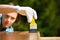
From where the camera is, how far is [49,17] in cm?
313

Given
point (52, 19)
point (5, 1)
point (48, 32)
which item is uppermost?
point (5, 1)

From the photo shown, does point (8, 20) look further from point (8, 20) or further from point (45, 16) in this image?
point (45, 16)

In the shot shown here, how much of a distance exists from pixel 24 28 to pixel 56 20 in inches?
19.9

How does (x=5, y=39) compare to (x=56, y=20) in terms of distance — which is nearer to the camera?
(x=5, y=39)

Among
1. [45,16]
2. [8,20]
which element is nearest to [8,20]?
[8,20]

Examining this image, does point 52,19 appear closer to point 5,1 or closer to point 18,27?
point 18,27

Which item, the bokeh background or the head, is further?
the bokeh background

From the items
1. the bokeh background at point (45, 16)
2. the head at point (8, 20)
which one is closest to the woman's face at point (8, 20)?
the head at point (8, 20)

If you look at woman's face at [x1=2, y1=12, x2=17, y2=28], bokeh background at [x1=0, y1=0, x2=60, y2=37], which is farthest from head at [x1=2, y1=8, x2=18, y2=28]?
bokeh background at [x1=0, y1=0, x2=60, y2=37]

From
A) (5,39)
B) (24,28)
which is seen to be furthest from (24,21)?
(5,39)

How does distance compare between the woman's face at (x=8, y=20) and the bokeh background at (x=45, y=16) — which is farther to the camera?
the bokeh background at (x=45, y=16)

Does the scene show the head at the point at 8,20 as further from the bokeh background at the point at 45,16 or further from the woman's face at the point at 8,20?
the bokeh background at the point at 45,16

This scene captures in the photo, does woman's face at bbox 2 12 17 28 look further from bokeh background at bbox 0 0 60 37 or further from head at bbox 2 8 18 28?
bokeh background at bbox 0 0 60 37

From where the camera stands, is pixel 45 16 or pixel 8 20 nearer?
pixel 8 20
